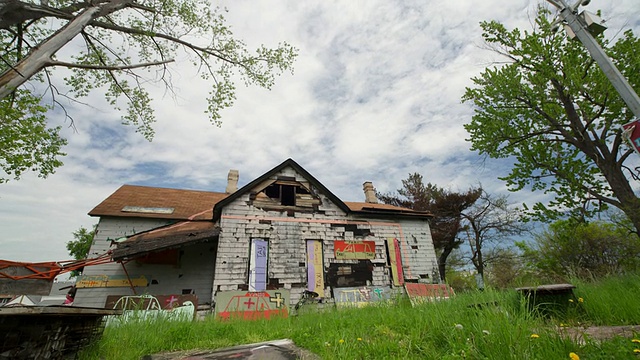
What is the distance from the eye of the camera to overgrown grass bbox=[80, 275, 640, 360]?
232 cm

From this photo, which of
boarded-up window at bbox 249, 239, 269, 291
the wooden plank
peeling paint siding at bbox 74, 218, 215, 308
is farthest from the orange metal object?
boarded-up window at bbox 249, 239, 269, 291

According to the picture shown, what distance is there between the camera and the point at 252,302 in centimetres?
1007

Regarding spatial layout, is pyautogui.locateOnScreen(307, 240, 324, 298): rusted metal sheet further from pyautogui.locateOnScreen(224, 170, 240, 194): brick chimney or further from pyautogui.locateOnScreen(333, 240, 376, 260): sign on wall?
pyautogui.locateOnScreen(224, 170, 240, 194): brick chimney

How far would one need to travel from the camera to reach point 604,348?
216 cm

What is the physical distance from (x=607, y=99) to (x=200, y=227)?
52.8ft

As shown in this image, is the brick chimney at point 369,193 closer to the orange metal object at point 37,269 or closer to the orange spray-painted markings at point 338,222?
the orange spray-painted markings at point 338,222

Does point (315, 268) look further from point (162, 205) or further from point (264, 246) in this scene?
point (162, 205)

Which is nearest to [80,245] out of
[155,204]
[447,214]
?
[155,204]

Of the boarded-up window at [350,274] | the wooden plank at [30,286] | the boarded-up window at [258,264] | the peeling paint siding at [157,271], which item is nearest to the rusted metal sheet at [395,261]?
the boarded-up window at [350,274]

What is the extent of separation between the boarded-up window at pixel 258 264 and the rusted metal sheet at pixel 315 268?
1.88 metres

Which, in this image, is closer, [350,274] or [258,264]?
[258,264]

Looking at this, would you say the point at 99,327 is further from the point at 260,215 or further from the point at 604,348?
the point at 260,215

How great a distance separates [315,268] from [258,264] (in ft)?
8.21

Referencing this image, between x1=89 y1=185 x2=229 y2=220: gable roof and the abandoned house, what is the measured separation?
9cm
